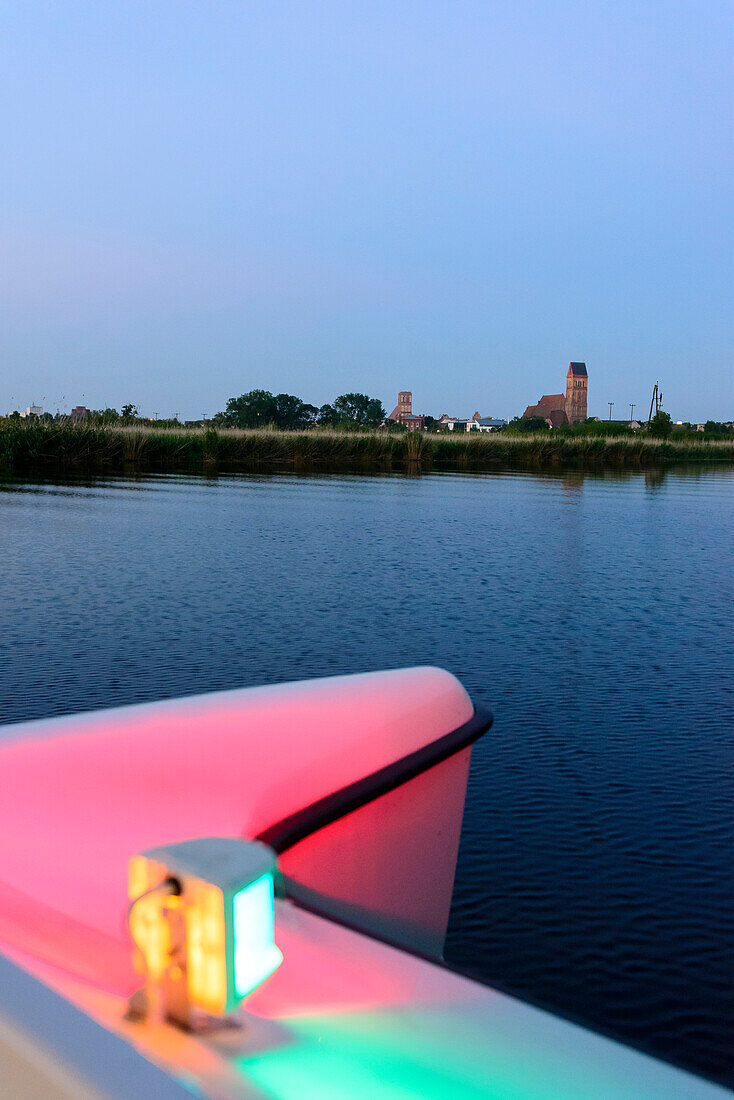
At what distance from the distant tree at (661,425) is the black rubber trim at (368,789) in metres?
53.2

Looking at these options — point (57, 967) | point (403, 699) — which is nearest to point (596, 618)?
point (403, 699)

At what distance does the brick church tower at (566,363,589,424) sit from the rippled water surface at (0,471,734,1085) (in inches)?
5176

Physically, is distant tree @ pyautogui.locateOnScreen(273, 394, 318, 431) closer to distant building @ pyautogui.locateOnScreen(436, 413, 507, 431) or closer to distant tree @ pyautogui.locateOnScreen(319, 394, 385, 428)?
distant tree @ pyautogui.locateOnScreen(319, 394, 385, 428)

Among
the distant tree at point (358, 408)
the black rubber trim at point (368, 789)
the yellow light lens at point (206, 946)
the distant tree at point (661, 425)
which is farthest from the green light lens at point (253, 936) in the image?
the distant tree at point (358, 408)

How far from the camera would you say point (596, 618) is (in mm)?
6637

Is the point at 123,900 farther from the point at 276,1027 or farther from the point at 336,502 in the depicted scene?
the point at 336,502

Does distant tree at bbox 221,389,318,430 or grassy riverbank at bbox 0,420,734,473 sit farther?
distant tree at bbox 221,389,318,430

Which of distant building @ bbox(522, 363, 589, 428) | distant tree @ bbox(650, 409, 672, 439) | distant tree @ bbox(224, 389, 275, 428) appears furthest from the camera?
distant building @ bbox(522, 363, 589, 428)

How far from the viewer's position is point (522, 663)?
17.3 feet

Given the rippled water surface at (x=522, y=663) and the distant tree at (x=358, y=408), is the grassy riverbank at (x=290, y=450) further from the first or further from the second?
the distant tree at (x=358, y=408)

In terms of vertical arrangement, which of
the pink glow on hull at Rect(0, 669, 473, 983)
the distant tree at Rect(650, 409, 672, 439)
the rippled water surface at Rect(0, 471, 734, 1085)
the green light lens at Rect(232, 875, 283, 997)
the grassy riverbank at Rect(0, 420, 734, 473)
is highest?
the distant tree at Rect(650, 409, 672, 439)

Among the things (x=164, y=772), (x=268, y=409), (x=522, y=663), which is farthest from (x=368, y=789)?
(x=268, y=409)

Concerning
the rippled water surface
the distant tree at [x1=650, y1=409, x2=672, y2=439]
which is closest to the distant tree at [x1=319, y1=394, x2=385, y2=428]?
the distant tree at [x1=650, y1=409, x2=672, y2=439]

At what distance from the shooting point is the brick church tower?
14025cm
